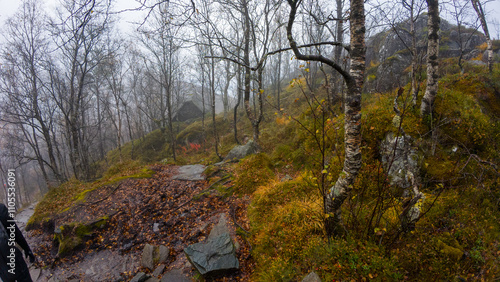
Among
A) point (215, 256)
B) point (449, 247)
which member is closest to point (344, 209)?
point (449, 247)

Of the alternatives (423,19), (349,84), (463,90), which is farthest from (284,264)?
(423,19)

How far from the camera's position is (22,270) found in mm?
3400

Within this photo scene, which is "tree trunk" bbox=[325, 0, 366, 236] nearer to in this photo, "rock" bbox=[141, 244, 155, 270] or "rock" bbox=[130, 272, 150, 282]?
"rock" bbox=[130, 272, 150, 282]

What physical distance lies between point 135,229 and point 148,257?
4.93 feet

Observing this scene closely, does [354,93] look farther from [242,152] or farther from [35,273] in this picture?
[242,152]

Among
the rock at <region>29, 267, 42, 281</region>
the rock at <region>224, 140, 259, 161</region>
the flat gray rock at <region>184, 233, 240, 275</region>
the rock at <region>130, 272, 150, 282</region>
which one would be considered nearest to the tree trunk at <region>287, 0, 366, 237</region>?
the flat gray rock at <region>184, 233, 240, 275</region>

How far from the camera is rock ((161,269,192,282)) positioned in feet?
12.6

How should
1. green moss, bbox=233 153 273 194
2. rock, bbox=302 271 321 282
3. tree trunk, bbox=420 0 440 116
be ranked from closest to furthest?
rock, bbox=302 271 321 282
tree trunk, bbox=420 0 440 116
green moss, bbox=233 153 273 194

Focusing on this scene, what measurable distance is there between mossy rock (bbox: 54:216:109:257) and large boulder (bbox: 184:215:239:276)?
3479 mm

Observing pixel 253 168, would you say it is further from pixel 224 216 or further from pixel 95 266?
pixel 95 266

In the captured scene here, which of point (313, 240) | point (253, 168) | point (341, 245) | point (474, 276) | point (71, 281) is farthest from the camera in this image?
point (253, 168)

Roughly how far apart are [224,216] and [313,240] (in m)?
2.69

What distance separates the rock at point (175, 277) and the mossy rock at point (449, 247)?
426cm

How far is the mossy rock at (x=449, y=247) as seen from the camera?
2934mm
